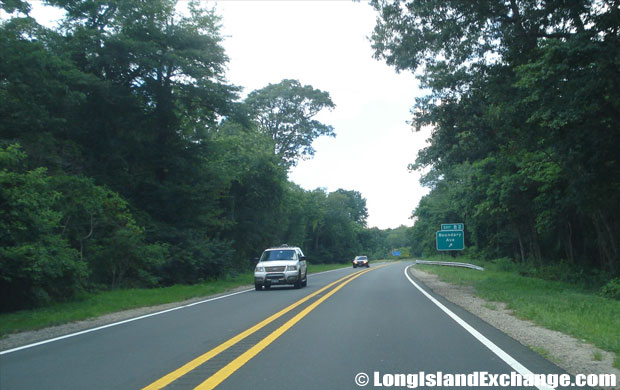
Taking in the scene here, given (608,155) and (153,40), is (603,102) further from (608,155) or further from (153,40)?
(153,40)

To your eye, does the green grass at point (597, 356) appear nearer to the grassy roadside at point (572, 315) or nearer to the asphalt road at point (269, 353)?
the grassy roadside at point (572, 315)

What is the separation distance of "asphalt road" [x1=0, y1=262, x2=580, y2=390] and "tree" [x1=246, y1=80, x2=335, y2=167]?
40046 mm

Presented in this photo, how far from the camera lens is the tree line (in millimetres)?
15305

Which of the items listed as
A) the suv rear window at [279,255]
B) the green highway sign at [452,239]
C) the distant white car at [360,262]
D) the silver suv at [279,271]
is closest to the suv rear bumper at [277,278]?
the silver suv at [279,271]

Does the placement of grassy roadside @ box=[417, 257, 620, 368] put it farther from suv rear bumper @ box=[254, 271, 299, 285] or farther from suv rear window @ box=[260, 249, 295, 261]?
suv rear window @ box=[260, 249, 295, 261]

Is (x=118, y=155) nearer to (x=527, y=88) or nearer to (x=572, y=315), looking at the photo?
(x=527, y=88)

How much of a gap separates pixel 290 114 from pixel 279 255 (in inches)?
1194

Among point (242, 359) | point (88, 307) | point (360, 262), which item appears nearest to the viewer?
point (242, 359)

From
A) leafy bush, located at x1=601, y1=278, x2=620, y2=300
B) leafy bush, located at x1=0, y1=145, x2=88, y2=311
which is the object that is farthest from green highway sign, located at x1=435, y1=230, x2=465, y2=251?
leafy bush, located at x1=0, y1=145, x2=88, y2=311

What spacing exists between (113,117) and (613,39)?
24329mm

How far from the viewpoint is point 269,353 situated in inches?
303

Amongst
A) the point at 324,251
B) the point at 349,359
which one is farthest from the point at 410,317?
the point at 324,251

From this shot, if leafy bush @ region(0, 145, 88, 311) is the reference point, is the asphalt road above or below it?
below

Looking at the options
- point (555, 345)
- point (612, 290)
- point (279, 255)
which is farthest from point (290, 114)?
point (555, 345)
